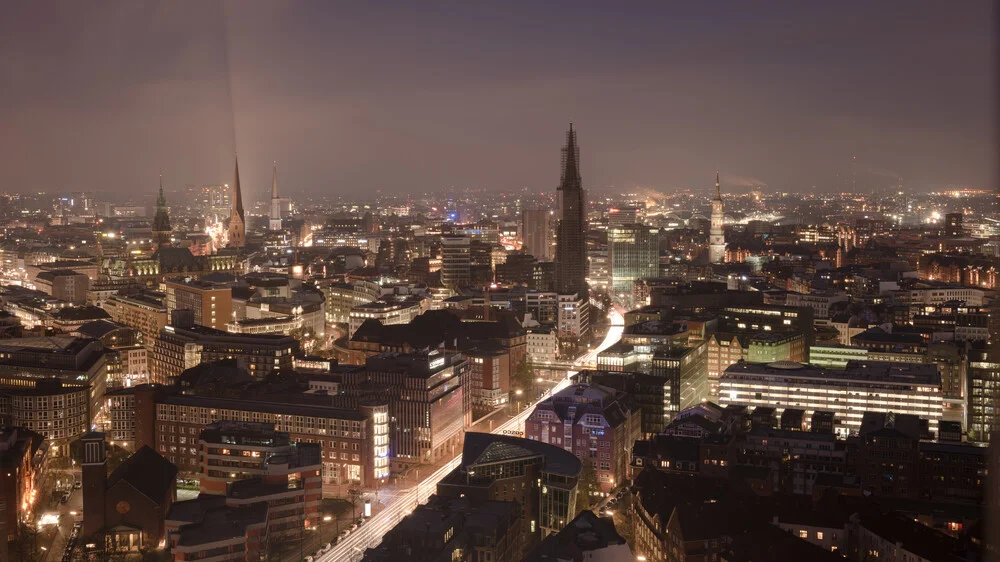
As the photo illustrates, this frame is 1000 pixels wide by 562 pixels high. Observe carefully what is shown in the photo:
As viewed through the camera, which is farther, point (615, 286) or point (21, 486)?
point (615, 286)

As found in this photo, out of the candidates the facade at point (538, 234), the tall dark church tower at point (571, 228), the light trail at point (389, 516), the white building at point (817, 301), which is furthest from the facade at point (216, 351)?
the facade at point (538, 234)

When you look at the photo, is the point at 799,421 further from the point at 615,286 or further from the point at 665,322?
the point at 615,286

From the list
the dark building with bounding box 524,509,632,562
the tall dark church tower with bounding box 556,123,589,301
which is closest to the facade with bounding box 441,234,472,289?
the tall dark church tower with bounding box 556,123,589,301

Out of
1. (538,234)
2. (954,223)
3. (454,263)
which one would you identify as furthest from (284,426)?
(538,234)

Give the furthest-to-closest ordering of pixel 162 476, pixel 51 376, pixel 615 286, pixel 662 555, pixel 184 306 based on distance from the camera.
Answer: pixel 615 286
pixel 184 306
pixel 51 376
pixel 162 476
pixel 662 555

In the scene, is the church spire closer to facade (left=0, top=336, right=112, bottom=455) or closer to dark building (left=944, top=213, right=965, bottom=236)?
dark building (left=944, top=213, right=965, bottom=236)

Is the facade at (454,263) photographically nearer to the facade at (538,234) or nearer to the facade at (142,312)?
the facade at (142,312)

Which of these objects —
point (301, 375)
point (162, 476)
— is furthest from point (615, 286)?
point (162, 476)

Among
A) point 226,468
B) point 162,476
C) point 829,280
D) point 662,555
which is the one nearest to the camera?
point 662,555
